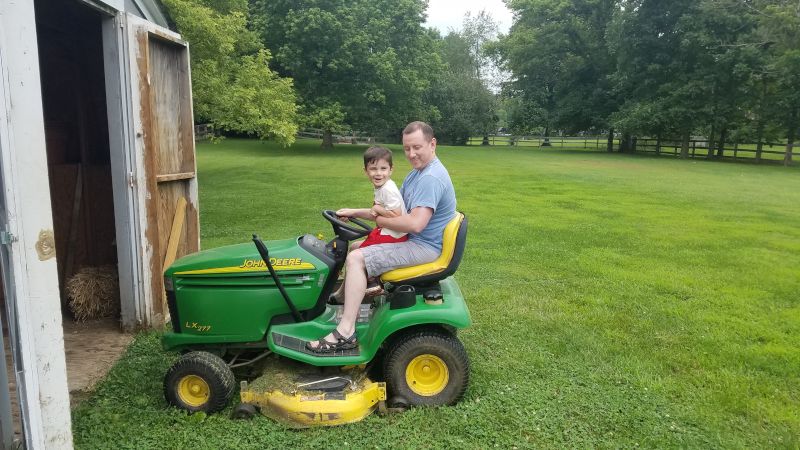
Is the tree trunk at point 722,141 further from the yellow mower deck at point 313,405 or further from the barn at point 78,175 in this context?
the yellow mower deck at point 313,405

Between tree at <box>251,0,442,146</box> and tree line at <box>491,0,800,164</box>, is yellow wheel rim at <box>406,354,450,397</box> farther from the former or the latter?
tree line at <box>491,0,800,164</box>

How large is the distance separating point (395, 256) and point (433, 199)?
1.40 ft

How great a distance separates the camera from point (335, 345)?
11.9 feet

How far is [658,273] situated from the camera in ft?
23.6

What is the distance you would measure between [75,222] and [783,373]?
6.18 metres

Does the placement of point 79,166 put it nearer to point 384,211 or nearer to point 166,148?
point 166,148

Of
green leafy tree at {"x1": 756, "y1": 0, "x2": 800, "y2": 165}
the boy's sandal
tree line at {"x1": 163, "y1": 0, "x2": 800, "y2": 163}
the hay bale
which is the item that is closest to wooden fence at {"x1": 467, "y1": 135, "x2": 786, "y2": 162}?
tree line at {"x1": 163, "y1": 0, "x2": 800, "y2": 163}

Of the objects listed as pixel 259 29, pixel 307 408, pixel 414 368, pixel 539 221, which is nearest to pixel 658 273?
pixel 539 221

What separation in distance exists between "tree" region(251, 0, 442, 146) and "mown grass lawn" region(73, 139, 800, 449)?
65.0 ft

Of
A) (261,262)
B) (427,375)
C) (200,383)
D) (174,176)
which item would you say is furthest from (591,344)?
(174,176)

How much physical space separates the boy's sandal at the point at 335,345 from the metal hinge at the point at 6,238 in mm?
1701

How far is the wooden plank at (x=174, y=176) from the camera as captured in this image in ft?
16.6

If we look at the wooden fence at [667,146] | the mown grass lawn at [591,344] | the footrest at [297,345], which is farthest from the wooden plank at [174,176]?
the wooden fence at [667,146]

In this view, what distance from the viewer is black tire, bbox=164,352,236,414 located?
3.49m
